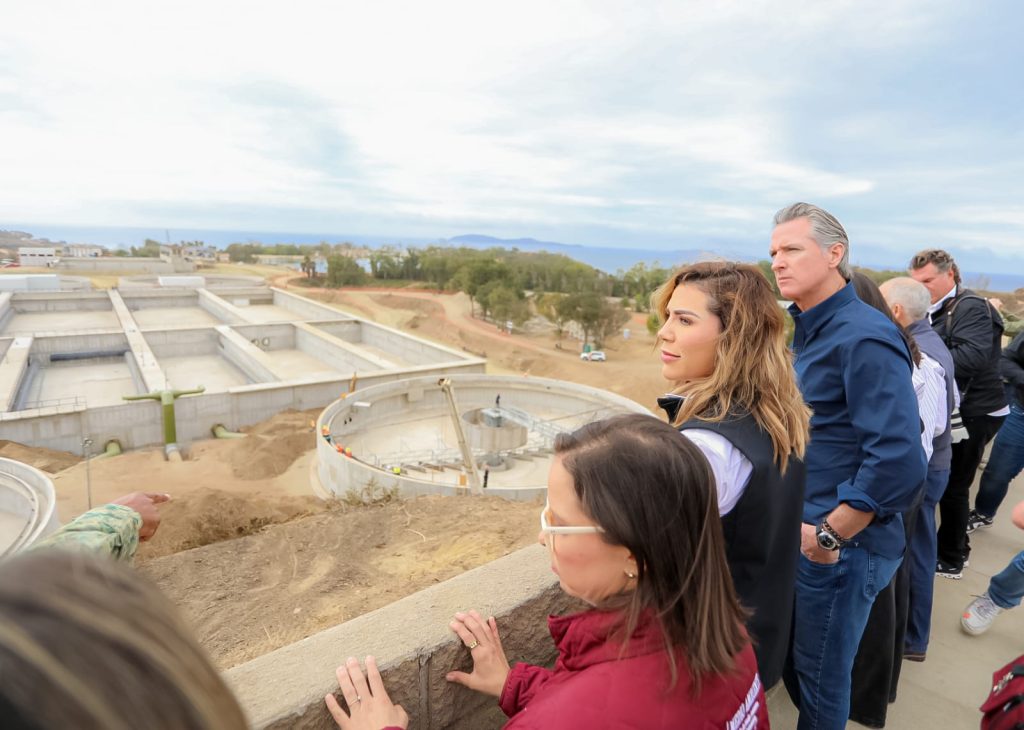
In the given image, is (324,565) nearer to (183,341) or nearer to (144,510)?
(144,510)

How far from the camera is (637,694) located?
1153 mm

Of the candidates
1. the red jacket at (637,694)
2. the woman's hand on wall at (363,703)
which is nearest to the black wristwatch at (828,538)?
the red jacket at (637,694)

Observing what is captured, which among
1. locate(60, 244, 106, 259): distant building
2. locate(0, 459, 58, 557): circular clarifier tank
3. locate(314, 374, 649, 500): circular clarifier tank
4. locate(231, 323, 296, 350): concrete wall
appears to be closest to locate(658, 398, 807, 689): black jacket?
locate(314, 374, 649, 500): circular clarifier tank

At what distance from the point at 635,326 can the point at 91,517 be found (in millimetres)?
43543

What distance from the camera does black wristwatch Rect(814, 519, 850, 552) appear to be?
229 centimetres

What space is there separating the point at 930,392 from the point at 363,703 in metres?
3.03

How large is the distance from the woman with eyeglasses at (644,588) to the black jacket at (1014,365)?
15.4ft

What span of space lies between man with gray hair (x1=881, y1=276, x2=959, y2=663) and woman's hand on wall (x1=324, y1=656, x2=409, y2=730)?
296 cm

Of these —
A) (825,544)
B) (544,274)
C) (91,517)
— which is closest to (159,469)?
(91,517)

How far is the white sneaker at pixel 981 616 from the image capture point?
345 centimetres

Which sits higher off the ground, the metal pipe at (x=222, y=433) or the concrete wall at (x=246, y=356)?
the concrete wall at (x=246, y=356)

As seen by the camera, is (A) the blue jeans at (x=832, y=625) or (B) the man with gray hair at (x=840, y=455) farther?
(A) the blue jeans at (x=832, y=625)

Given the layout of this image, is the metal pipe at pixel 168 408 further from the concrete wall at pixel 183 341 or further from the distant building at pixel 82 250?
the distant building at pixel 82 250

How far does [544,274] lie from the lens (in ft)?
205
